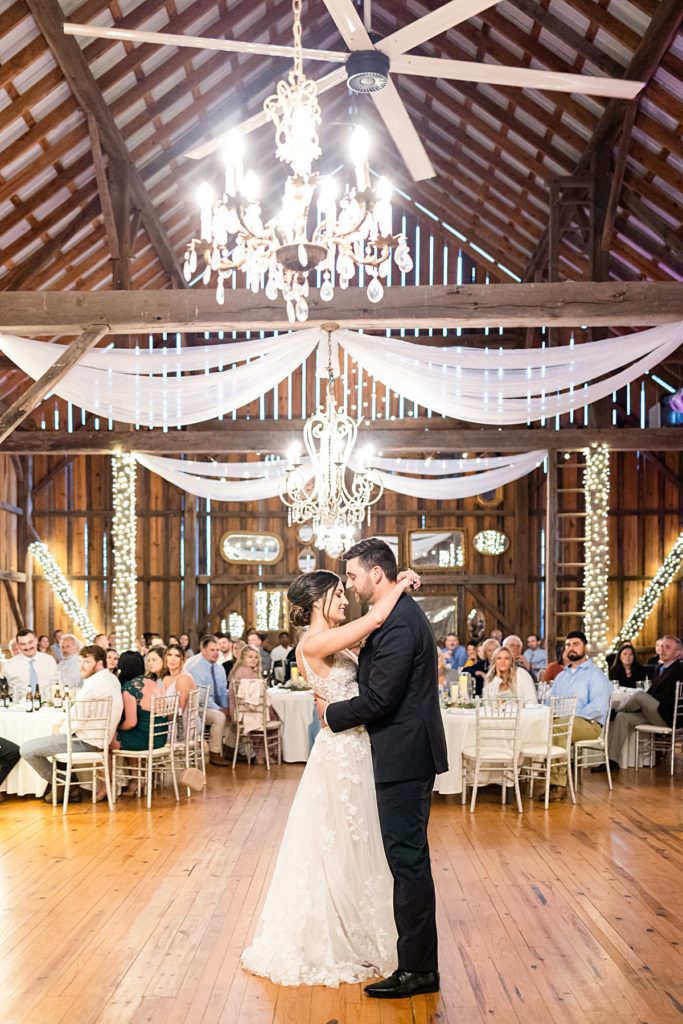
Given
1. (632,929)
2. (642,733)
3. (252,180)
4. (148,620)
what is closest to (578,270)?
(642,733)

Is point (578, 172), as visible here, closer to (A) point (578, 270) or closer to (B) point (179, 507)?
(A) point (578, 270)

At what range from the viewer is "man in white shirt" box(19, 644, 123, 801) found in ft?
24.0

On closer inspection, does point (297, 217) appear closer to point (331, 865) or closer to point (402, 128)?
point (402, 128)

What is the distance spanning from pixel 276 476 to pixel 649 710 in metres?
5.79

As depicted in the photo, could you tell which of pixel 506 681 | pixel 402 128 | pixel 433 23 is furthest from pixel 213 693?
pixel 433 23

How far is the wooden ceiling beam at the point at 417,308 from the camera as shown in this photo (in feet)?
26.2

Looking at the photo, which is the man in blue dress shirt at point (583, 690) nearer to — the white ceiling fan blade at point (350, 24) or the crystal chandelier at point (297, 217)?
the crystal chandelier at point (297, 217)

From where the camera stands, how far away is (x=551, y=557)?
1262 cm

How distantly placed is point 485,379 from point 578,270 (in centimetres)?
648

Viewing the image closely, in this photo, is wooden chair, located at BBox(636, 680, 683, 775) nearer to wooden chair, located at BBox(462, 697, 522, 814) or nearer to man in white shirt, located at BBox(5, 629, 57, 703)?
wooden chair, located at BBox(462, 697, 522, 814)

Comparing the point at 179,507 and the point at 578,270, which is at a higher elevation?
the point at 578,270

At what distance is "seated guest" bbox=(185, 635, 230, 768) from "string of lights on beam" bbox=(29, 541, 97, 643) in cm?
649

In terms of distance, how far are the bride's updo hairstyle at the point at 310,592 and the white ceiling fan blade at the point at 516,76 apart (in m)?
2.72

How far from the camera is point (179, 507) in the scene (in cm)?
1719
